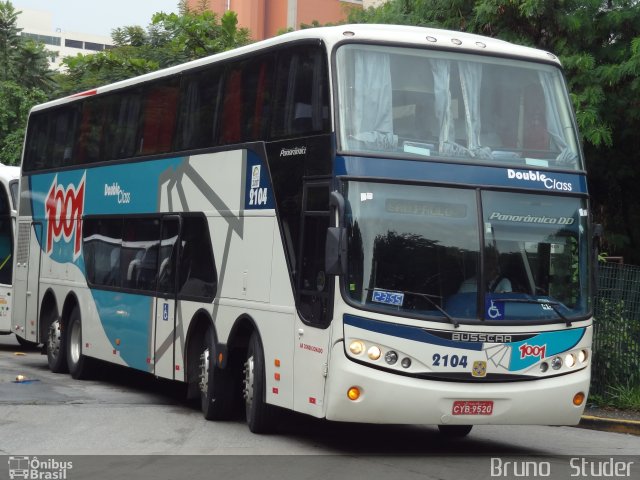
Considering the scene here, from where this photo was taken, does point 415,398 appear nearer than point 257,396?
Yes

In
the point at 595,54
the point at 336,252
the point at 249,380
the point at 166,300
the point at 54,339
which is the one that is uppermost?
the point at 595,54

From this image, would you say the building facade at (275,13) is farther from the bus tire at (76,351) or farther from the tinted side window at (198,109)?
the tinted side window at (198,109)

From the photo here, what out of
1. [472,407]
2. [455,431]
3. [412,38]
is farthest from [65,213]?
[472,407]

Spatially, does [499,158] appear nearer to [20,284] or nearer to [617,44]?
[617,44]

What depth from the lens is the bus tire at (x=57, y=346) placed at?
19359 mm

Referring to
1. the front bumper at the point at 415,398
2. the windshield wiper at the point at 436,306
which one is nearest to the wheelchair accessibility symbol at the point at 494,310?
the windshield wiper at the point at 436,306

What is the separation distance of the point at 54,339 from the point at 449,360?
405 inches

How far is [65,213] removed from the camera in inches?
763

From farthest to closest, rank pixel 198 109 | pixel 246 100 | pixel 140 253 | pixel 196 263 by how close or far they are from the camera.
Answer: pixel 140 253 < pixel 198 109 < pixel 196 263 < pixel 246 100

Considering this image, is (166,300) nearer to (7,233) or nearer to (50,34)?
(7,233)

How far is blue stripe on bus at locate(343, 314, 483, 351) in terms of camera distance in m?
10.8

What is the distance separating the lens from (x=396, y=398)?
10.8 meters

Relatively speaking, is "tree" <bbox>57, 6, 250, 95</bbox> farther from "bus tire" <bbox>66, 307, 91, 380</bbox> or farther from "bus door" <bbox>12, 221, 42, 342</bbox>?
"bus tire" <bbox>66, 307, 91, 380</bbox>
